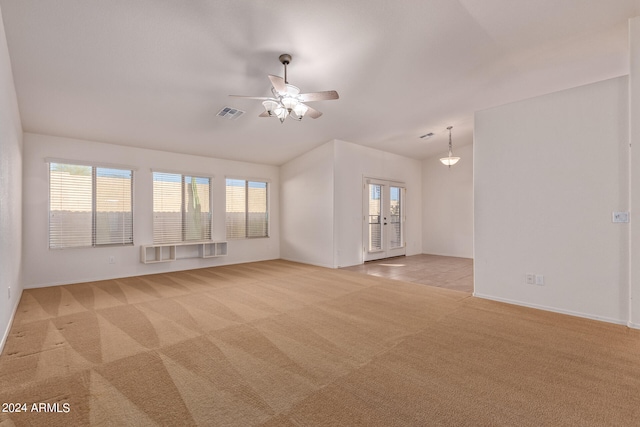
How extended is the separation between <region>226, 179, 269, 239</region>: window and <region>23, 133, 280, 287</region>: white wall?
0.64 feet

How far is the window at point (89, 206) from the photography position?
5387 millimetres

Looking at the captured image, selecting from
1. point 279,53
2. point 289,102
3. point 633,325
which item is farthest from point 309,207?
point 633,325

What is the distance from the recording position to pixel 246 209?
313 inches

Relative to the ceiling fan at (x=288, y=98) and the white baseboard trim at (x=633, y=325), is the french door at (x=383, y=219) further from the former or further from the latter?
the white baseboard trim at (x=633, y=325)

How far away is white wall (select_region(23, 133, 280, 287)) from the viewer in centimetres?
514

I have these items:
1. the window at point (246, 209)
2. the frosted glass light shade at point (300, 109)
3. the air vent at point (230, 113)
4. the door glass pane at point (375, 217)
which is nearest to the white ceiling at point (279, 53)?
the air vent at point (230, 113)

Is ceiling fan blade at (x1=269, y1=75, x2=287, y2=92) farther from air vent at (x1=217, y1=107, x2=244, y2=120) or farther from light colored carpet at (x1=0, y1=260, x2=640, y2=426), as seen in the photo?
light colored carpet at (x1=0, y1=260, x2=640, y2=426)

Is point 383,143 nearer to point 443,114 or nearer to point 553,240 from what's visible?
point 443,114

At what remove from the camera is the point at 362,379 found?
2.25 metres

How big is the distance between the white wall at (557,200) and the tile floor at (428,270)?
986 mm

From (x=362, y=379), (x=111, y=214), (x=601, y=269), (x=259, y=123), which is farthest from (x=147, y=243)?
(x=601, y=269)

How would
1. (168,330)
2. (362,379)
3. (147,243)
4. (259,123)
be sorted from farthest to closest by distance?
(147,243)
(259,123)
(168,330)
(362,379)

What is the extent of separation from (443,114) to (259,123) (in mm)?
3733

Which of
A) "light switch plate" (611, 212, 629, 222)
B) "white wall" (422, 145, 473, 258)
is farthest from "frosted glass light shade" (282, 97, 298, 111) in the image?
"white wall" (422, 145, 473, 258)
